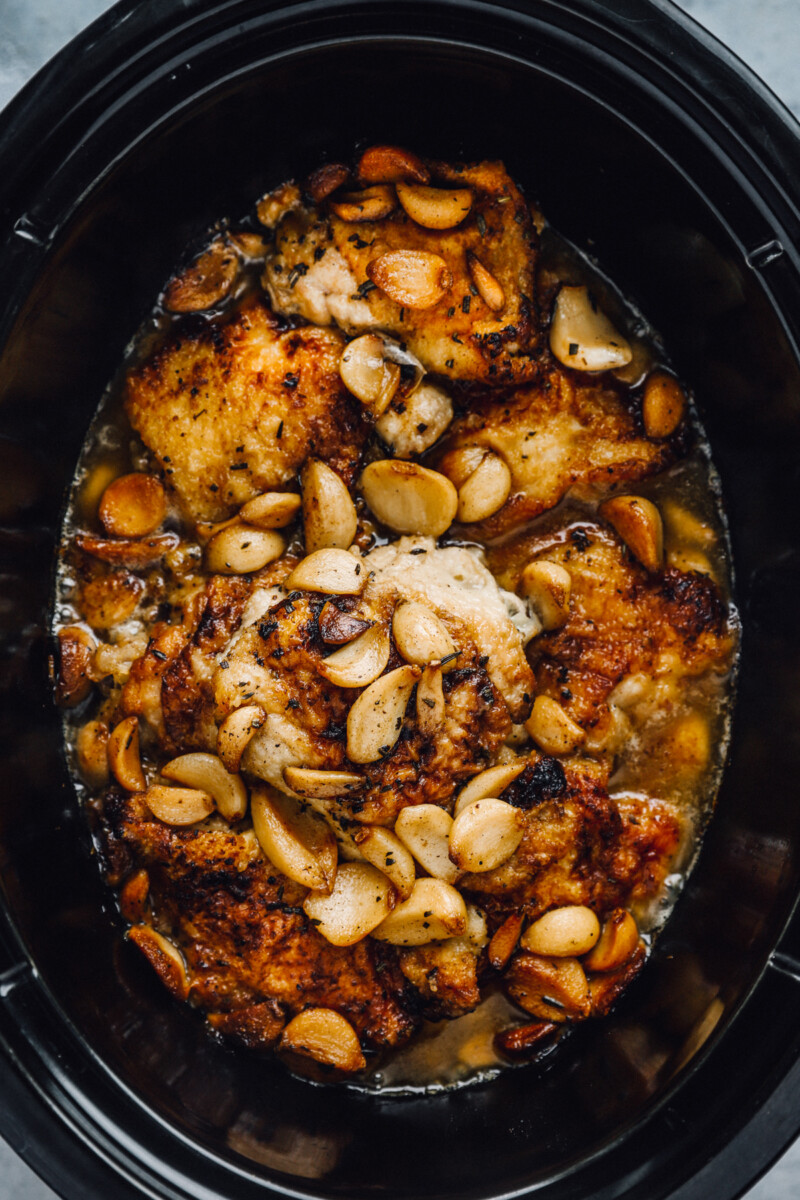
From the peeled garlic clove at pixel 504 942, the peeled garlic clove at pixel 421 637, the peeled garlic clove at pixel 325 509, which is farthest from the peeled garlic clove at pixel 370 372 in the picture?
the peeled garlic clove at pixel 504 942

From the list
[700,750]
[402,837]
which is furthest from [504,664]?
[700,750]

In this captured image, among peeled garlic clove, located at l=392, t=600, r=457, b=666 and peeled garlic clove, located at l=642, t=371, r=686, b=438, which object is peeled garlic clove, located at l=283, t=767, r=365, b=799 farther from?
peeled garlic clove, located at l=642, t=371, r=686, b=438

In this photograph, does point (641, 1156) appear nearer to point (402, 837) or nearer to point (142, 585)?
point (402, 837)

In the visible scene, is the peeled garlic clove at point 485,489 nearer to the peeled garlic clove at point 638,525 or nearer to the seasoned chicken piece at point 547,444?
the seasoned chicken piece at point 547,444

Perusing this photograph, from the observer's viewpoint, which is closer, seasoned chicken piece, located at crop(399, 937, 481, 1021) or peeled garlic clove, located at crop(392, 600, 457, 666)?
peeled garlic clove, located at crop(392, 600, 457, 666)

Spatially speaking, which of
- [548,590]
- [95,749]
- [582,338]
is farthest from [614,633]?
[95,749]

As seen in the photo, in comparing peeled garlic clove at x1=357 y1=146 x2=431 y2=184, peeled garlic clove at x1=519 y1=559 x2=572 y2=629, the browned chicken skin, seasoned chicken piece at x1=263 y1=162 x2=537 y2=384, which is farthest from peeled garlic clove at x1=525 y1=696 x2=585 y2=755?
peeled garlic clove at x1=357 y1=146 x2=431 y2=184
